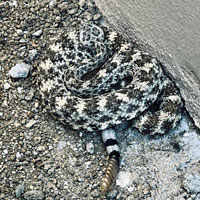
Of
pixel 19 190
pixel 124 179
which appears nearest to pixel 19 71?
pixel 19 190

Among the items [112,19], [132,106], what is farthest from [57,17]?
[132,106]

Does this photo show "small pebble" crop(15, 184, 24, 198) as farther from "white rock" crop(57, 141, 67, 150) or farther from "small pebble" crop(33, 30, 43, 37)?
"small pebble" crop(33, 30, 43, 37)

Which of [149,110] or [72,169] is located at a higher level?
[149,110]

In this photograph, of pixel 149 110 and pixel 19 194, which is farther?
pixel 149 110

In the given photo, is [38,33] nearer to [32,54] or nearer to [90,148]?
[32,54]

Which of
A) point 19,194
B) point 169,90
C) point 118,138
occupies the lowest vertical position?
point 19,194

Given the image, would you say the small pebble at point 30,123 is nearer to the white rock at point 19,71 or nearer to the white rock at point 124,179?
the white rock at point 19,71

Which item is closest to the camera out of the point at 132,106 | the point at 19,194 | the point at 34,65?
the point at 19,194

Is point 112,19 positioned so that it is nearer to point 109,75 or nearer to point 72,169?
point 109,75
